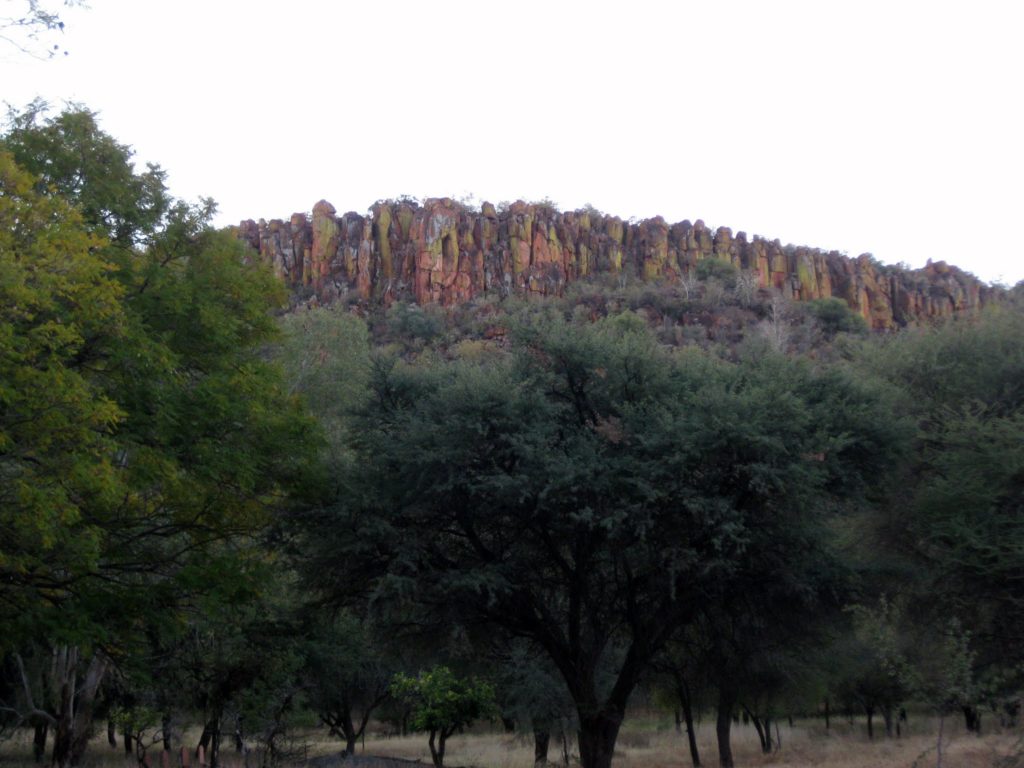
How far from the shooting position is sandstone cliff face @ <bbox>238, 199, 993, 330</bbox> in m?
88.2

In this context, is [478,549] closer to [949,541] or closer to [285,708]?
[285,708]

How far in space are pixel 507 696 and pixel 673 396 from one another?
48.0 ft

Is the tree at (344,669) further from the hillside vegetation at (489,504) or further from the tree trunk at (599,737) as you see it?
the tree trunk at (599,737)

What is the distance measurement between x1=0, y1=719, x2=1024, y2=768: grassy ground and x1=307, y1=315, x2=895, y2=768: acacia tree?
15.7 feet

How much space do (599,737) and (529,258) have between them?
259 feet

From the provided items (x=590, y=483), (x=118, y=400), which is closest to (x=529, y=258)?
(x=590, y=483)

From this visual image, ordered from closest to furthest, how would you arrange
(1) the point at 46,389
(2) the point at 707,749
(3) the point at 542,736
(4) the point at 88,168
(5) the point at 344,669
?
(1) the point at 46,389 < (4) the point at 88,168 < (5) the point at 344,669 < (3) the point at 542,736 < (2) the point at 707,749

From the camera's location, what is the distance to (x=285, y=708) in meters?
17.2

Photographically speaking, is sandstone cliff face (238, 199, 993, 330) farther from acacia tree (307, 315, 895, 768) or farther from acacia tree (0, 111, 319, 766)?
acacia tree (0, 111, 319, 766)

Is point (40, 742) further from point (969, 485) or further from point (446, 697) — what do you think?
point (969, 485)

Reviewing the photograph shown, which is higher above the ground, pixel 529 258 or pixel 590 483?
pixel 529 258

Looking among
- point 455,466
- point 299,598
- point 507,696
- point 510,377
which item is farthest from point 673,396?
point 507,696

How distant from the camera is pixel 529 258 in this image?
9419cm

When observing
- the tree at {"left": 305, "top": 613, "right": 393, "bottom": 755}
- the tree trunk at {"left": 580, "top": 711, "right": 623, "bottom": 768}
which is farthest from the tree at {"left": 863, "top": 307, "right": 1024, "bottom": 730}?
the tree at {"left": 305, "top": 613, "right": 393, "bottom": 755}
